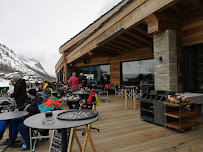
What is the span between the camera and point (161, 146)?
301 centimetres

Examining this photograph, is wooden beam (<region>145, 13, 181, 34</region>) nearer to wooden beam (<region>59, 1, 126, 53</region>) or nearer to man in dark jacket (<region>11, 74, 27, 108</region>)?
man in dark jacket (<region>11, 74, 27, 108</region>)

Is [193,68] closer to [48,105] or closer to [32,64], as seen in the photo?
[48,105]

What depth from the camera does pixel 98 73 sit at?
1336 cm

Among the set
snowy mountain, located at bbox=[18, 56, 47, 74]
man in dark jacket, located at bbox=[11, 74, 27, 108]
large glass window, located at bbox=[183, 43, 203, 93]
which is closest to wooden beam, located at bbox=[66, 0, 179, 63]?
large glass window, located at bbox=[183, 43, 203, 93]

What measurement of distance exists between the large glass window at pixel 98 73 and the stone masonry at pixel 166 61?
7375 millimetres

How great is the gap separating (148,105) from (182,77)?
7.53 feet

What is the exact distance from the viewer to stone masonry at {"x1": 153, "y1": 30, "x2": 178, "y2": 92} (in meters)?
4.88

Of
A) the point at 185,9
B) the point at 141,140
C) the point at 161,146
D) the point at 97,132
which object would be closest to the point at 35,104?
the point at 97,132

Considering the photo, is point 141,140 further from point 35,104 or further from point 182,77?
point 182,77

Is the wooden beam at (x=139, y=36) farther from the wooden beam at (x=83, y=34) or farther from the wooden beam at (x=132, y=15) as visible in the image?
the wooden beam at (x=83, y=34)

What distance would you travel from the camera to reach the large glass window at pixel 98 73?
12.6 metres

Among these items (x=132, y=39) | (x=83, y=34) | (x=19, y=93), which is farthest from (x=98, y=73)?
(x=19, y=93)

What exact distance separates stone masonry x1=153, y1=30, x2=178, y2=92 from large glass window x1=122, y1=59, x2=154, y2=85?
3.99 meters

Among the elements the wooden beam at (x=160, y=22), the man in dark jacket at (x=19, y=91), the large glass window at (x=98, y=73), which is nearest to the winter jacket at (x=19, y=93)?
the man in dark jacket at (x=19, y=91)
